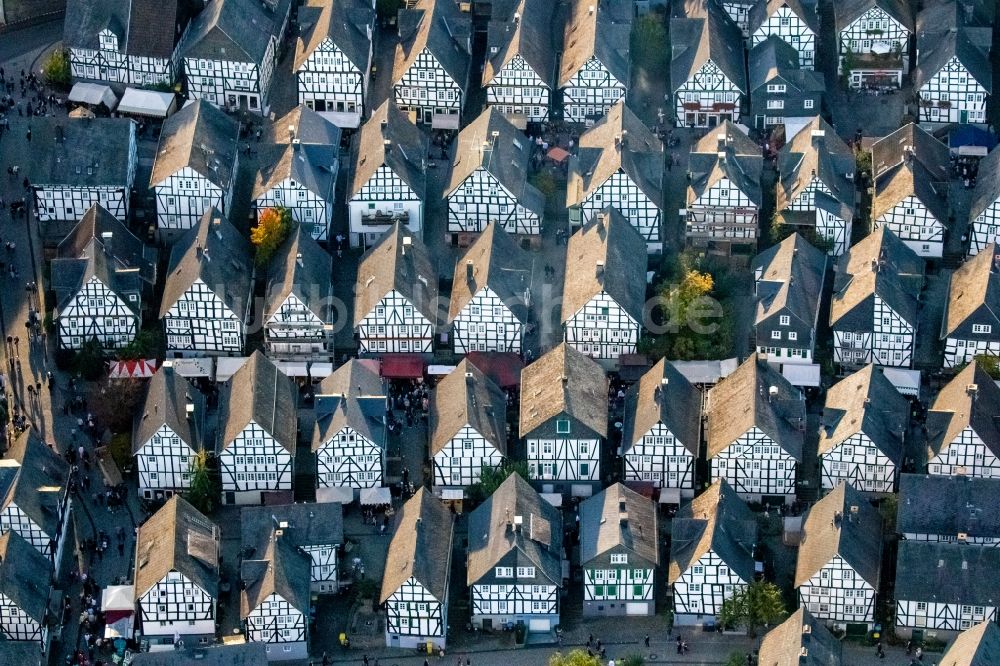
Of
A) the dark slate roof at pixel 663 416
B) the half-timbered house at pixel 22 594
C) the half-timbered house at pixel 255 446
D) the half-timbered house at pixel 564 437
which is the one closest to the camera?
the half-timbered house at pixel 22 594

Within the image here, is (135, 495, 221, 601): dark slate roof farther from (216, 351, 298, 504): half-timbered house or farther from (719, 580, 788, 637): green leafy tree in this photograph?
(719, 580, 788, 637): green leafy tree

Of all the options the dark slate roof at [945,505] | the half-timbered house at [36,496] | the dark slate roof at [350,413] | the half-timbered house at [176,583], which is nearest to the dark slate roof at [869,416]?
the dark slate roof at [945,505]

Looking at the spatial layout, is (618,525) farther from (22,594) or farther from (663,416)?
(22,594)

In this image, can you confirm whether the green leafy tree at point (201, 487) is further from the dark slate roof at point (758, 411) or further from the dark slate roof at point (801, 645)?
the dark slate roof at point (801, 645)

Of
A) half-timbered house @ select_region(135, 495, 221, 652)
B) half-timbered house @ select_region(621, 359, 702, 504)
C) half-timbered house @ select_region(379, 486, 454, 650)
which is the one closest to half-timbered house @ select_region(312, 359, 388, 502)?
half-timbered house @ select_region(379, 486, 454, 650)

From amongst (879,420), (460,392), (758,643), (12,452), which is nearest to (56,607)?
(12,452)

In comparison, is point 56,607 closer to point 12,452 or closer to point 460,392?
point 12,452
